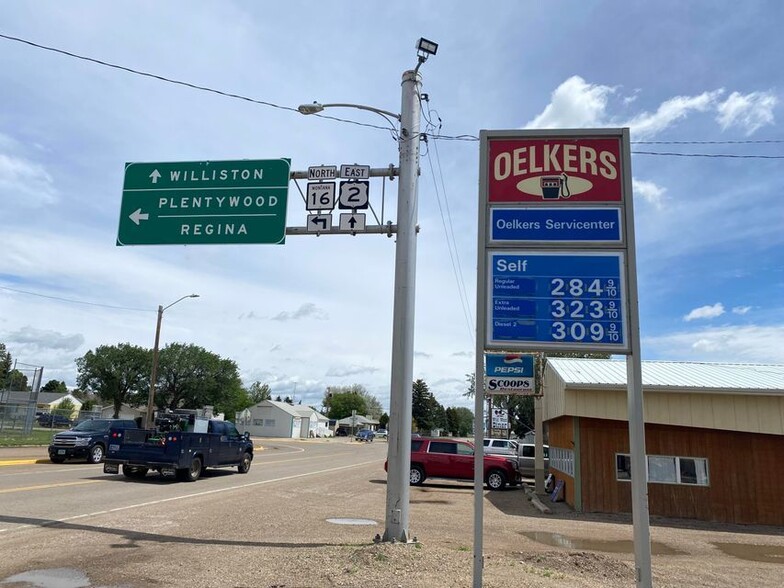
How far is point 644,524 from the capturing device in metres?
5.84

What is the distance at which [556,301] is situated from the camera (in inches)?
256

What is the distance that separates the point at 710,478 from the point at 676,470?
804 mm

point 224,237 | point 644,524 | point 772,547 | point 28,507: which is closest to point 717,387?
point 772,547

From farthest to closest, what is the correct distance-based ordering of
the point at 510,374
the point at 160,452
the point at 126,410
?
the point at 126,410 → the point at 510,374 → the point at 160,452

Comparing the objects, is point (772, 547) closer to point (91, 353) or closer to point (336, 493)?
point (336, 493)

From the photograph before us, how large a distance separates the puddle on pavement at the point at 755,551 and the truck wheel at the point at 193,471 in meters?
13.7

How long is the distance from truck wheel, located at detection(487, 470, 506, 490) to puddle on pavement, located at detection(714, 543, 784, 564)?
401 inches

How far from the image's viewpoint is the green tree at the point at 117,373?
7462cm

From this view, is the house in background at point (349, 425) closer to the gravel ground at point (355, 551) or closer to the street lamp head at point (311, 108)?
the gravel ground at point (355, 551)

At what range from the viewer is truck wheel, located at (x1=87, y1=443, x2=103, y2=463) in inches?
879

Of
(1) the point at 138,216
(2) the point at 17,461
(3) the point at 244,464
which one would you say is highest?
(1) the point at 138,216

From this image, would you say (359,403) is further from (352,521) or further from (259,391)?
(352,521)

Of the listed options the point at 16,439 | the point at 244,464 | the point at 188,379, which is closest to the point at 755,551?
the point at 244,464

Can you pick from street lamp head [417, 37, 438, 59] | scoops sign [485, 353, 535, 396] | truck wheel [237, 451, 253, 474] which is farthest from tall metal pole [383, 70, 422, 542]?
truck wheel [237, 451, 253, 474]
